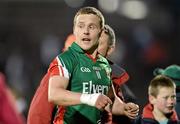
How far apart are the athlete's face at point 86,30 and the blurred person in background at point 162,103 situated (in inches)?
60.7

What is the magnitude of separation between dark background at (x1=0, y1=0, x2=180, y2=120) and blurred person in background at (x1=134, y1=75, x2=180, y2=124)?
721cm

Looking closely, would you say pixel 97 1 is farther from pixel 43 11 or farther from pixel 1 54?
pixel 1 54

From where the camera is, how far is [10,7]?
28.1m

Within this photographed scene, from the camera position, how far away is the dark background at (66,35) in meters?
18.8

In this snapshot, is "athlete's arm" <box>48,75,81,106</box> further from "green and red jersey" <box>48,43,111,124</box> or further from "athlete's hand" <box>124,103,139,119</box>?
"athlete's hand" <box>124,103,139,119</box>

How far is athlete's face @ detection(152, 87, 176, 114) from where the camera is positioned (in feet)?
21.8

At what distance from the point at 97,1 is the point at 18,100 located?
46.3 ft

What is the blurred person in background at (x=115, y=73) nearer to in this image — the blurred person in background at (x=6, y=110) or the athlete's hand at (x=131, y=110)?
the athlete's hand at (x=131, y=110)

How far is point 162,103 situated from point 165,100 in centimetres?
4

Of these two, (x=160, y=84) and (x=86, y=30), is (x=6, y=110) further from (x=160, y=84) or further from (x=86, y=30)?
(x=160, y=84)

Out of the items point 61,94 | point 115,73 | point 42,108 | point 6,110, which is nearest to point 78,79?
point 61,94

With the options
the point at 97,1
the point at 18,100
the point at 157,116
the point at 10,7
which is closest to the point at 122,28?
the point at 97,1

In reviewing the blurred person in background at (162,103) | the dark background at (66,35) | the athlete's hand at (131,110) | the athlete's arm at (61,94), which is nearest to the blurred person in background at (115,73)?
the blurred person in background at (162,103)

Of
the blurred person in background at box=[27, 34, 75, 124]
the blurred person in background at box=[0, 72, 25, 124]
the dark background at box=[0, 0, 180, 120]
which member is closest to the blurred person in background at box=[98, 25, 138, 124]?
the blurred person in background at box=[27, 34, 75, 124]
